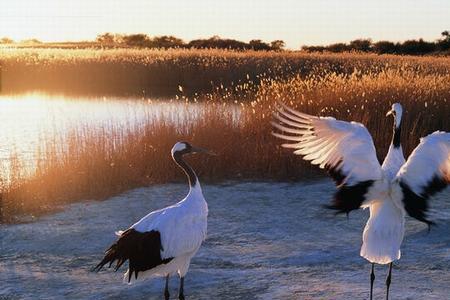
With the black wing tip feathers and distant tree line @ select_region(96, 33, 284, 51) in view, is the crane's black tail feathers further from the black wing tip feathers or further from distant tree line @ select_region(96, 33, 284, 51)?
distant tree line @ select_region(96, 33, 284, 51)

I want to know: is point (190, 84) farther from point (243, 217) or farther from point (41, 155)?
point (243, 217)

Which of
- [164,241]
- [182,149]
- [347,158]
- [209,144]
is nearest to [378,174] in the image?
[347,158]

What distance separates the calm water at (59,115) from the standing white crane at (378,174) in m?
6.76

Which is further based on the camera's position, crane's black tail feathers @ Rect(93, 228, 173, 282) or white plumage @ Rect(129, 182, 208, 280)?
white plumage @ Rect(129, 182, 208, 280)

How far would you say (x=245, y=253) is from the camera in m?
6.96

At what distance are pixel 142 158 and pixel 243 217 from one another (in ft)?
9.83

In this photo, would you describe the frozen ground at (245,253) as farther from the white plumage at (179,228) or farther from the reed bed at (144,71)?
the reed bed at (144,71)

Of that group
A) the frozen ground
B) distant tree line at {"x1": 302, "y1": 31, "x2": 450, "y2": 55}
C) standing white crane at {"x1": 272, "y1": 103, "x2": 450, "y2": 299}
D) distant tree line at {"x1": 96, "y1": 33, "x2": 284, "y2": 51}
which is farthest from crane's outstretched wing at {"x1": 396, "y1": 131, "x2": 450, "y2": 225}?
distant tree line at {"x1": 302, "y1": 31, "x2": 450, "y2": 55}

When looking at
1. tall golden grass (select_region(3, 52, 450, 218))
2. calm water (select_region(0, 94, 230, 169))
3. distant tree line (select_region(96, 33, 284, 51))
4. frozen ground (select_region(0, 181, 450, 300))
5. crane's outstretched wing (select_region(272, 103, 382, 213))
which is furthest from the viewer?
distant tree line (select_region(96, 33, 284, 51))

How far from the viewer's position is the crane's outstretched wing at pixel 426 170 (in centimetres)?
468

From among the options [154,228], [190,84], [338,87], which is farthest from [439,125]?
[190,84]

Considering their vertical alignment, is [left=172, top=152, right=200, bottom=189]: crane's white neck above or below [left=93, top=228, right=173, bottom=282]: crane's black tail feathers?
above

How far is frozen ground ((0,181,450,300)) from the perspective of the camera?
19.4 ft

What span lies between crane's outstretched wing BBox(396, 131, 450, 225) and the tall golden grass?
18.2ft
